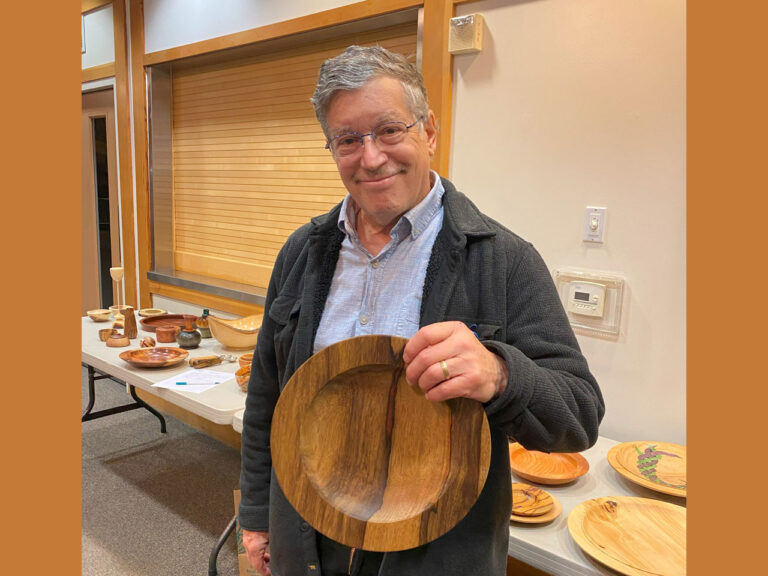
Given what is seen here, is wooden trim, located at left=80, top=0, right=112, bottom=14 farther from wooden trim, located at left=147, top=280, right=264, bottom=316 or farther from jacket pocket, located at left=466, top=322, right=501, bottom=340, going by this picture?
jacket pocket, located at left=466, top=322, right=501, bottom=340

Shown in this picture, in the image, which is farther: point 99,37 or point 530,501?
point 99,37

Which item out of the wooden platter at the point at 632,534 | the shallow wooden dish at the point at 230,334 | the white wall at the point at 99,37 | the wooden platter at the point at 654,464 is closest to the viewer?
the wooden platter at the point at 632,534

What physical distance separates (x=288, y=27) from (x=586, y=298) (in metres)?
1.98

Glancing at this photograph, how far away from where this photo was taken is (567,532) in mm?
1236

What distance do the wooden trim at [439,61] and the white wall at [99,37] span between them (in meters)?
2.78

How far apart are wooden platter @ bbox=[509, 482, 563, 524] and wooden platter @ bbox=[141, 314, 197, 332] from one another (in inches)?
80.8

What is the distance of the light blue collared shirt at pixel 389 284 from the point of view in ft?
3.00

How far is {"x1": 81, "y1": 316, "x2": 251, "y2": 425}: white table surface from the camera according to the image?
1.91 metres

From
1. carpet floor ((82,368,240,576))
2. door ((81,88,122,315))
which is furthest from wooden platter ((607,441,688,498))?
door ((81,88,122,315))

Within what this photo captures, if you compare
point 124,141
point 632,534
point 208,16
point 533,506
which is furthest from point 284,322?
point 124,141

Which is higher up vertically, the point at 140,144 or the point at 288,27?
the point at 288,27

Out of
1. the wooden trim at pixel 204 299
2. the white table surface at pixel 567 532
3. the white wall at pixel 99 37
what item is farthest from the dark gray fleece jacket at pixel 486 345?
the white wall at pixel 99 37

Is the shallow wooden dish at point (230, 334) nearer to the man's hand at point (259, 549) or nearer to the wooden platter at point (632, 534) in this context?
the man's hand at point (259, 549)

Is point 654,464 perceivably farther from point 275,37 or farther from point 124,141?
point 124,141
